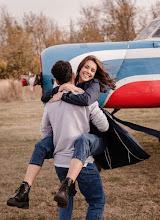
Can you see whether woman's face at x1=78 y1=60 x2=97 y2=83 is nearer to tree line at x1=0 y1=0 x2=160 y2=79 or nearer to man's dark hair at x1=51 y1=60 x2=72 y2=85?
man's dark hair at x1=51 y1=60 x2=72 y2=85

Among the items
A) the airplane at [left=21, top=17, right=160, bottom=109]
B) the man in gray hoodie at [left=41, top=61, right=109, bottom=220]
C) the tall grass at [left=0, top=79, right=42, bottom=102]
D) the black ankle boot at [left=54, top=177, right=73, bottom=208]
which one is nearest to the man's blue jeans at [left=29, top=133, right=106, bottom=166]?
the man in gray hoodie at [left=41, top=61, right=109, bottom=220]

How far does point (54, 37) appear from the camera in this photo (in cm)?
3825

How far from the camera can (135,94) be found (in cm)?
432

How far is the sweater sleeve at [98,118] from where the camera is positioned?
2.15m

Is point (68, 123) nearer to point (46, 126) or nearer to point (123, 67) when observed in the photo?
point (46, 126)

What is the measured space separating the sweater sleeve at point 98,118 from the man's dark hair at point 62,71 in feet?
1.06

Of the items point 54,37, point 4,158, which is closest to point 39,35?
point 54,37

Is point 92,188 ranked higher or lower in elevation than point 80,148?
lower

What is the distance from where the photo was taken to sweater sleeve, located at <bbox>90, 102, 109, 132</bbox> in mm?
2152

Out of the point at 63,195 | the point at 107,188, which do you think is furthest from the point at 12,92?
the point at 63,195

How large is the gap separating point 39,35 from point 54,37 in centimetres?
221

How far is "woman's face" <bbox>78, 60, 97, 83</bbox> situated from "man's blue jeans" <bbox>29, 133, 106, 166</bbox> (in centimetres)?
52

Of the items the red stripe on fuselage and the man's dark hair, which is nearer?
the man's dark hair

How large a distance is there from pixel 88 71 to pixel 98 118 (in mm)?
451
